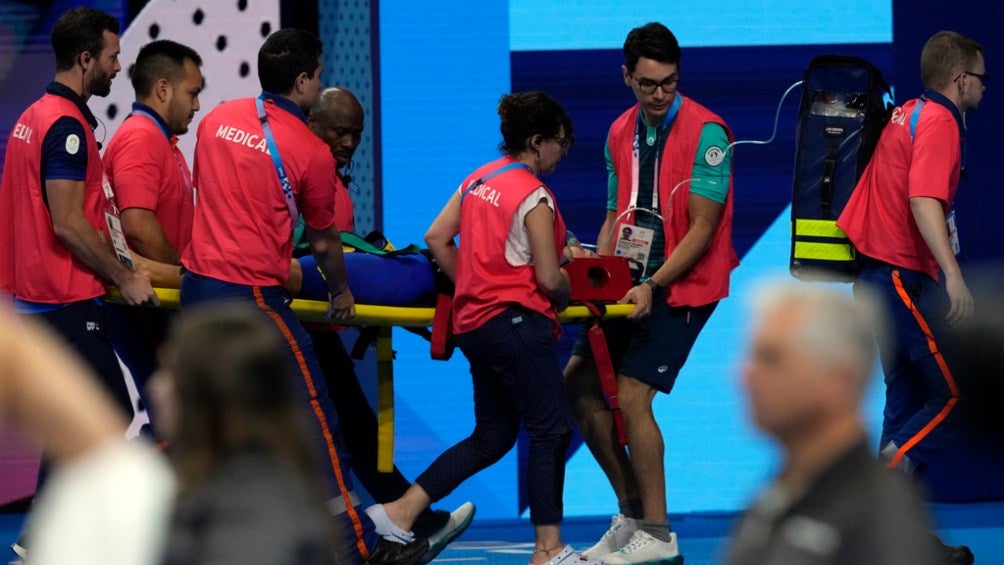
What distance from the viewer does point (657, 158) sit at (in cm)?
597

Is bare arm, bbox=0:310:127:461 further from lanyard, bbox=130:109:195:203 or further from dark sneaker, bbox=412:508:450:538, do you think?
dark sneaker, bbox=412:508:450:538

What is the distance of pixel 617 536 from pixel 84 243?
7.46ft

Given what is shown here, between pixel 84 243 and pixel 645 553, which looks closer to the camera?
pixel 84 243

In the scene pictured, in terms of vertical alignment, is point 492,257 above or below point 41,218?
below

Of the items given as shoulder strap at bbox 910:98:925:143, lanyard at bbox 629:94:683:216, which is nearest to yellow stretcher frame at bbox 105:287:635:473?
lanyard at bbox 629:94:683:216

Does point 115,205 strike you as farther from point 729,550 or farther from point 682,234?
point 729,550

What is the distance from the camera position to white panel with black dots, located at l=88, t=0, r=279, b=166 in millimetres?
7250

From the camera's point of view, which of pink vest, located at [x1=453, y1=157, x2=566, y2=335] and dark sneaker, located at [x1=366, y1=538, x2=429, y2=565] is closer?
pink vest, located at [x1=453, y1=157, x2=566, y2=335]

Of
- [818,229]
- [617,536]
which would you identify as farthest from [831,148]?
[617,536]

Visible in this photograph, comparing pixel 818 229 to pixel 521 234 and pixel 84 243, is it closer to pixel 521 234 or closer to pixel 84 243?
pixel 521 234

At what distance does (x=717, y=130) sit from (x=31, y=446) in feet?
12.0

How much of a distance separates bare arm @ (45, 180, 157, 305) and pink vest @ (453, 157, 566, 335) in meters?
1.08

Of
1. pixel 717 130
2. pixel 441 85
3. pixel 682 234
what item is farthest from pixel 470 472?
pixel 441 85

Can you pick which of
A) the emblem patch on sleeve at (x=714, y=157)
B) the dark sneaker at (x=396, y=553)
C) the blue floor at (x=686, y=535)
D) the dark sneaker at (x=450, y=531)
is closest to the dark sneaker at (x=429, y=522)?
the dark sneaker at (x=450, y=531)
